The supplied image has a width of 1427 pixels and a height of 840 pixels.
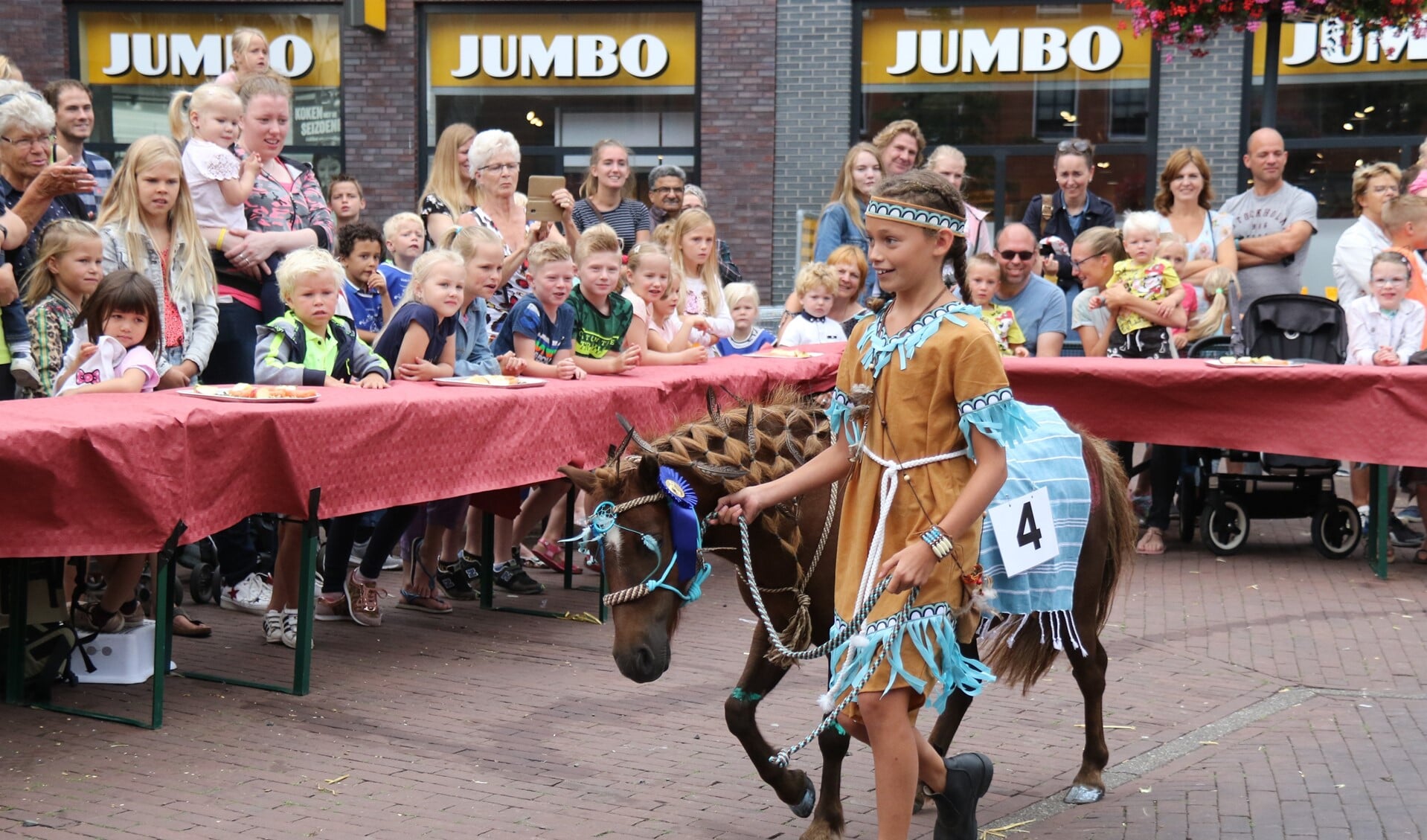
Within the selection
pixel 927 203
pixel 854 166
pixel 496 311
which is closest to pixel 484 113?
pixel 854 166

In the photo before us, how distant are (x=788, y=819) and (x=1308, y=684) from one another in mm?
3193

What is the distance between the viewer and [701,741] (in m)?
6.05

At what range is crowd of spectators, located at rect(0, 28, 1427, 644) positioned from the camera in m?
7.19

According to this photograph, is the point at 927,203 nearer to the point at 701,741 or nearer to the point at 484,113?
the point at 701,741

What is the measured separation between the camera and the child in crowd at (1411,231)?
35.3 ft

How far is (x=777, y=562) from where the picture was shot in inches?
188

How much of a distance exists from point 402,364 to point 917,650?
169 inches

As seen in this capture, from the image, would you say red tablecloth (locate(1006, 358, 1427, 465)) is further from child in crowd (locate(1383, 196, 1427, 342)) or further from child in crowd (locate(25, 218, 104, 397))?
child in crowd (locate(25, 218, 104, 397))

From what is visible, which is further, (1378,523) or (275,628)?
(1378,523)

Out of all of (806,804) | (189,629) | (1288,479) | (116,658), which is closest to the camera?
(806,804)

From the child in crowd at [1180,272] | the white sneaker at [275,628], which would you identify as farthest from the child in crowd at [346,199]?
the child in crowd at [1180,272]

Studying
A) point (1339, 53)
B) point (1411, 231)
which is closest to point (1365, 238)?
point (1411, 231)

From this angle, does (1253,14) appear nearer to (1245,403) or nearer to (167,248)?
(1245,403)

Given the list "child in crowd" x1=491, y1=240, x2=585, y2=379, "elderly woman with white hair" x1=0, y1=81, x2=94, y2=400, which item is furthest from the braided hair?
"elderly woman with white hair" x1=0, y1=81, x2=94, y2=400
